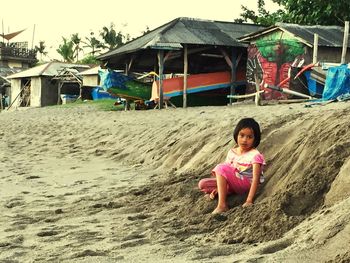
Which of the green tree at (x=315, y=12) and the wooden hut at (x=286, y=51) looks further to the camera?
the green tree at (x=315, y=12)

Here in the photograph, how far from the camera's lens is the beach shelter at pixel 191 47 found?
16.3 meters

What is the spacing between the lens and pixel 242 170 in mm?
4086

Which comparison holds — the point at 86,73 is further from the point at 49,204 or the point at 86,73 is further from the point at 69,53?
the point at 49,204

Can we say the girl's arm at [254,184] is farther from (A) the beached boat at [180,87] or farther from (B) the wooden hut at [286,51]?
(A) the beached boat at [180,87]

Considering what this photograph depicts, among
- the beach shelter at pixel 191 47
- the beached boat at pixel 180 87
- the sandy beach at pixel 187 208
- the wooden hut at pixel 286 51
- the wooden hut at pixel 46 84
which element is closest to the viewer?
the sandy beach at pixel 187 208

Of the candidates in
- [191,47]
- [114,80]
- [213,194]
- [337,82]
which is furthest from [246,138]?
[114,80]

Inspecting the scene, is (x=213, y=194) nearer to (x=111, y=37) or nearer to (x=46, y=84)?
(x=46, y=84)

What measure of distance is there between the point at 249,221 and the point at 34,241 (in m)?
1.48

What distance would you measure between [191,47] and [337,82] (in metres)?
7.10

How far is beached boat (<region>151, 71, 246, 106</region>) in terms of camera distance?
17000 mm

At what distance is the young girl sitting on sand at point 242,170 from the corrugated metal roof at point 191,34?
11.7 meters

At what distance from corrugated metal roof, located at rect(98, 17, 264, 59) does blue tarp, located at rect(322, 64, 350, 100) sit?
5528 millimetres

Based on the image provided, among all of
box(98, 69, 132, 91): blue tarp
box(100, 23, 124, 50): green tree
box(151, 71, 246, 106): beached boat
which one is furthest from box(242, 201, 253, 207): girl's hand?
box(100, 23, 124, 50): green tree

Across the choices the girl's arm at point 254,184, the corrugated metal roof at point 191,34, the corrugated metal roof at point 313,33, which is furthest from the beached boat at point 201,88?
the girl's arm at point 254,184
